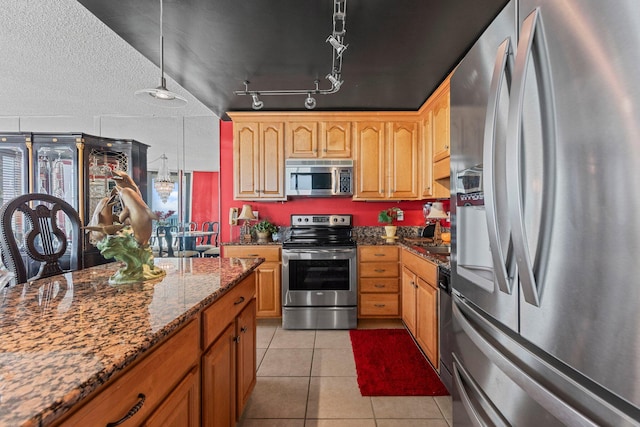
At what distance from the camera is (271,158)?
131 inches

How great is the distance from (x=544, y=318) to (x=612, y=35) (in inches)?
24.3

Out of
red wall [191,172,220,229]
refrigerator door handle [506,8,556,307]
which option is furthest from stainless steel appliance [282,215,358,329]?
refrigerator door handle [506,8,556,307]

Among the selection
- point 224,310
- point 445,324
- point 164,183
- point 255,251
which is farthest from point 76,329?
point 164,183

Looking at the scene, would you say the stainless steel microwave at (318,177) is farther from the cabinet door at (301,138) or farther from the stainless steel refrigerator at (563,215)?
the stainless steel refrigerator at (563,215)

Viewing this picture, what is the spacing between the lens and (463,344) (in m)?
1.18

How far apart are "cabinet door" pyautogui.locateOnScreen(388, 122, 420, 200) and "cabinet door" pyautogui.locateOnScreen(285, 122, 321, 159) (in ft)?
3.02

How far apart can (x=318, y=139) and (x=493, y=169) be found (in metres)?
2.70

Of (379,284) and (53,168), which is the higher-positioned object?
(53,168)

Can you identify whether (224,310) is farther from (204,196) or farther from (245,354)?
(204,196)

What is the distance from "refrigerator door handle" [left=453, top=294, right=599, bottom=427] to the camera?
0.62 m

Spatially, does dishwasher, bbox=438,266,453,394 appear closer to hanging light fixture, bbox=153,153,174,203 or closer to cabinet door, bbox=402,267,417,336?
cabinet door, bbox=402,267,417,336

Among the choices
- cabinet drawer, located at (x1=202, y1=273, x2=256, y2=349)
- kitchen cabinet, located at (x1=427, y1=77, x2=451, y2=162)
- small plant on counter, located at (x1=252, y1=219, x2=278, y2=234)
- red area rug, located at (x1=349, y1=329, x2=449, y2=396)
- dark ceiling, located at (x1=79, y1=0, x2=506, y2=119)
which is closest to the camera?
cabinet drawer, located at (x1=202, y1=273, x2=256, y2=349)

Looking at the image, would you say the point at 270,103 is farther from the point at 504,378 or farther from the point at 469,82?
the point at 504,378

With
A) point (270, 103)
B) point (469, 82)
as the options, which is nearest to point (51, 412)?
point (469, 82)
